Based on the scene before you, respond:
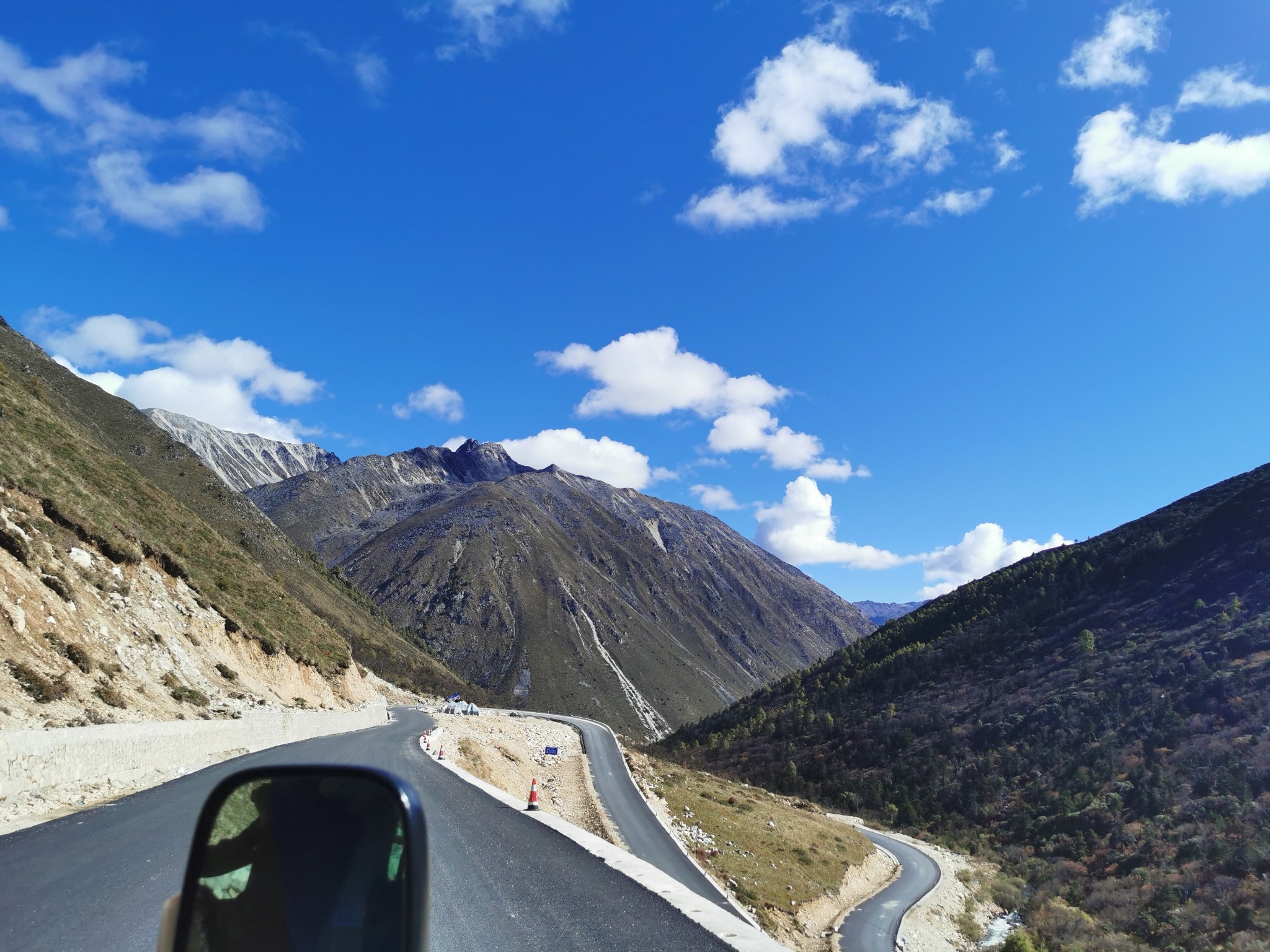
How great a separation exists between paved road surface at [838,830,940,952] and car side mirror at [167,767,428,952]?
2965cm

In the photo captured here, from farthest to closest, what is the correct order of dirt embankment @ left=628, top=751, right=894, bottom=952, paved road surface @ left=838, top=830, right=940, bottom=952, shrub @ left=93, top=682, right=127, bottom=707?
paved road surface @ left=838, top=830, right=940, bottom=952 < dirt embankment @ left=628, top=751, right=894, bottom=952 < shrub @ left=93, top=682, right=127, bottom=707

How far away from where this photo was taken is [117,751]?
51.4ft

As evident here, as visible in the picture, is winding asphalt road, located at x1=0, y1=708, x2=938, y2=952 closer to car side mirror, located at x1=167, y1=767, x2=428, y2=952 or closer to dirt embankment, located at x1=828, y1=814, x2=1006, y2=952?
car side mirror, located at x1=167, y1=767, x2=428, y2=952

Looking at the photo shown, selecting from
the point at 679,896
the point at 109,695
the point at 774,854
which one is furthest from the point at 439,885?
the point at 774,854

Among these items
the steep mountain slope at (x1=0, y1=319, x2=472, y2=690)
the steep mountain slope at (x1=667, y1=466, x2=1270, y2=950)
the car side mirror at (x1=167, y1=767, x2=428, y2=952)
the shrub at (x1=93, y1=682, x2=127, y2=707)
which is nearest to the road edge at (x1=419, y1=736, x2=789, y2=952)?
the car side mirror at (x1=167, y1=767, x2=428, y2=952)

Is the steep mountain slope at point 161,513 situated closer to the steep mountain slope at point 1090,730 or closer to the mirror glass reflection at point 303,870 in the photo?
the mirror glass reflection at point 303,870

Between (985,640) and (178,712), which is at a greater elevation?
(178,712)

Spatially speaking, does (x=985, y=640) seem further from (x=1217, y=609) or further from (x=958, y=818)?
(x=958, y=818)

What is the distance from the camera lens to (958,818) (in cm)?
5541

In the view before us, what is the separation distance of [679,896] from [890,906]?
33.7 metres

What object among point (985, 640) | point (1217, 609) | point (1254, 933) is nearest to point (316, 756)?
point (1254, 933)

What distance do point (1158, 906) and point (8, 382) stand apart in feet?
219

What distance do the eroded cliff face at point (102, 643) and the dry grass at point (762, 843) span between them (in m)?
20.4

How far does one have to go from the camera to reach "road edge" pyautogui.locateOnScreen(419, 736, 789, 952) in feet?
22.2
